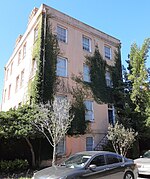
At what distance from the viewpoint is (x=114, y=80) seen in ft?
78.1

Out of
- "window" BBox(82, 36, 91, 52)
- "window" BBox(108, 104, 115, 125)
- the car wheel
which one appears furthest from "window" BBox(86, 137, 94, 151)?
the car wheel

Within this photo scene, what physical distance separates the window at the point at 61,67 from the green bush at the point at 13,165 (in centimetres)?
826

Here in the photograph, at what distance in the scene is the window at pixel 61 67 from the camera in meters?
19.5

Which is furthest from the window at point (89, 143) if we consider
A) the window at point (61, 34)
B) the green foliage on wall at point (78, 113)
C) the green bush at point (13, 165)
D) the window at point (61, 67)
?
the window at point (61, 34)

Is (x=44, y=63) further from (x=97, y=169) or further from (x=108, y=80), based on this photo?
(x=97, y=169)

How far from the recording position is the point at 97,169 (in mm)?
8375

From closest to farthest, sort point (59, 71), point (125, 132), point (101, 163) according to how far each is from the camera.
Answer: point (101, 163) < point (125, 132) < point (59, 71)

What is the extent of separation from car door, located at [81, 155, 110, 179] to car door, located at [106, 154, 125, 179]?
231 millimetres

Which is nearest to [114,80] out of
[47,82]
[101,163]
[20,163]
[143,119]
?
[143,119]

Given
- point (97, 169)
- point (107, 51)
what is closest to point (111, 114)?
point (107, 51)

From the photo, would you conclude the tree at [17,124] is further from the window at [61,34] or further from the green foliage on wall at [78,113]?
the window at [61,34]

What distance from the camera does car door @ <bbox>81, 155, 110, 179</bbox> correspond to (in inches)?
316

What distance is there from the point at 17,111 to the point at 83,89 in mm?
7335

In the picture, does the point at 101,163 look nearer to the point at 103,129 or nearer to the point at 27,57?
the point at 103,129
